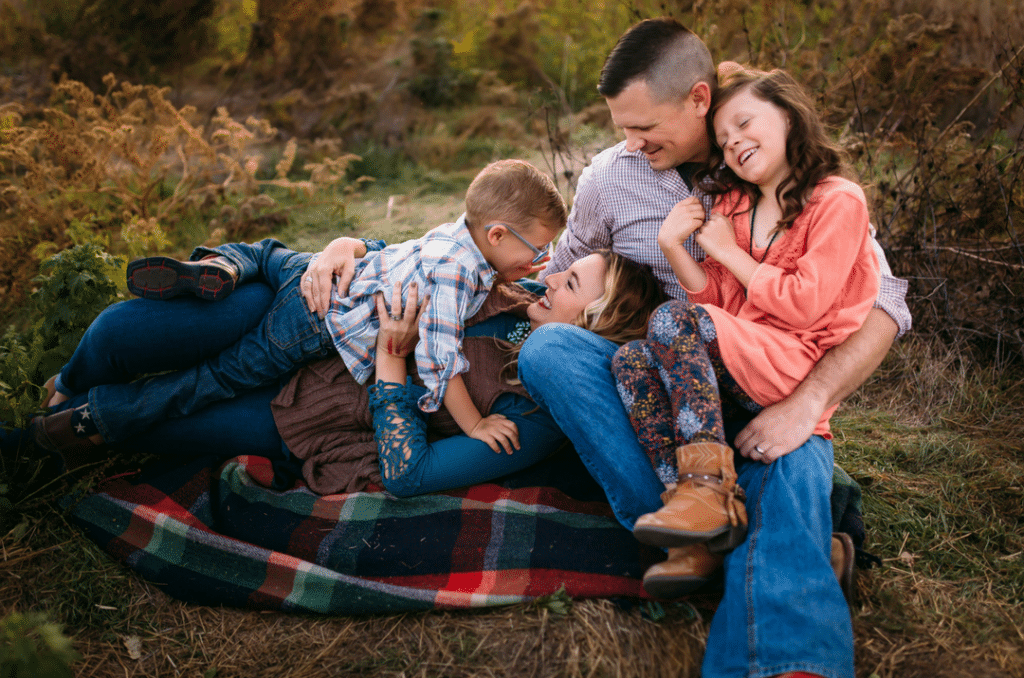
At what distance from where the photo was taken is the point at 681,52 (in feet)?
7.41

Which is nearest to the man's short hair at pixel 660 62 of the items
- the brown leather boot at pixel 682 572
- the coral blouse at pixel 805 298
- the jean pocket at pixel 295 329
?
the coral blouse at pixel 805 298

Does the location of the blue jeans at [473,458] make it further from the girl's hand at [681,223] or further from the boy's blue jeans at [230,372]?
the girl's hand at [681,223]

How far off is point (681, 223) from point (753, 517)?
99cm

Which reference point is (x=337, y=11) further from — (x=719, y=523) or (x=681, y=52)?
(x=719, y=523)

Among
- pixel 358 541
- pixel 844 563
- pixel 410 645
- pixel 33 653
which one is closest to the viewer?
pixel 33 653

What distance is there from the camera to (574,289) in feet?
8.00

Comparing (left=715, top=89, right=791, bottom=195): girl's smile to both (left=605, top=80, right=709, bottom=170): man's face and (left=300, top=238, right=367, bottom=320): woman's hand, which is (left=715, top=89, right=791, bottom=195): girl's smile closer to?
(left=605, top=80, right=709, bottom=170): man's face

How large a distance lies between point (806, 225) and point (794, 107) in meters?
0.39

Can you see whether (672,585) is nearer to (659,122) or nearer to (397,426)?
(397,426)

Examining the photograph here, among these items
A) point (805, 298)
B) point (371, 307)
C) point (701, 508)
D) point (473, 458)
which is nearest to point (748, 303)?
point (805, 298)

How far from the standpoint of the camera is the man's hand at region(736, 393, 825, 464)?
1.93m

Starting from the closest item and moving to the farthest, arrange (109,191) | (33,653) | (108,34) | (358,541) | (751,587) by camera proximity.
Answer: (33,653) < (751,587) < (358,541) < (109,191) < (108,34)

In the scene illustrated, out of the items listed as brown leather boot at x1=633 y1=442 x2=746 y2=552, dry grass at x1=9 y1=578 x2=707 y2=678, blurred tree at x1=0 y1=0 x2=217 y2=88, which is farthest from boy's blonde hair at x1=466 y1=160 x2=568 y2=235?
blurred tree at x1=0 y1=0 x2=217 y2=88

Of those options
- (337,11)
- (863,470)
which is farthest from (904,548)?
(337,11)
